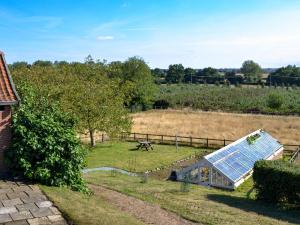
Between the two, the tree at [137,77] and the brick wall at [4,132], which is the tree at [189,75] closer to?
the tree at [137,77]

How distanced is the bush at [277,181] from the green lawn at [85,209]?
287 inches

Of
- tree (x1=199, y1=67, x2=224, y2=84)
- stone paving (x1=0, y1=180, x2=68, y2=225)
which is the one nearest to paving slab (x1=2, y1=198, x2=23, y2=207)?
stone paving (x1=0, y1=180, x2=68, y2=225)

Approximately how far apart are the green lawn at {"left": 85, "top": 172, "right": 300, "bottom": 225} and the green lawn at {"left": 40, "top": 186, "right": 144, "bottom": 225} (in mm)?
2197

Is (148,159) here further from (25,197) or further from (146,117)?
(146,117)

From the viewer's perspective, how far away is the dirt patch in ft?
40.1

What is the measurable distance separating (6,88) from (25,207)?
5.16m

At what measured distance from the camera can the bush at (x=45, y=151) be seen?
13.7 m

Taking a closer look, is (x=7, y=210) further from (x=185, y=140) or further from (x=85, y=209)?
(x=185, y=140)

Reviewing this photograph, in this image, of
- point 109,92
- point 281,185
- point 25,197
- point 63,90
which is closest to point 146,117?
point 109,92

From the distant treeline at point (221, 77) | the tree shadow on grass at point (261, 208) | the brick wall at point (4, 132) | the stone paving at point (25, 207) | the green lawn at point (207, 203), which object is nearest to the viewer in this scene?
the stone paving at point (25, 207)

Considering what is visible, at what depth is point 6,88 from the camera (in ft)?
48.4

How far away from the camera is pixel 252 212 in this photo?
571 inches

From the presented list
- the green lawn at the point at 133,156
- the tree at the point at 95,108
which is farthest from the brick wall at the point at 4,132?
the tree at the point at 95,108

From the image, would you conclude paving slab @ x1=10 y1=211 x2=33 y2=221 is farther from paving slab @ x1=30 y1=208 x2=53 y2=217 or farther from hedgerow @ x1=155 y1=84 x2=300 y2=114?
hedgerow @ x1=155 y1=84 x2=300 y2=114
